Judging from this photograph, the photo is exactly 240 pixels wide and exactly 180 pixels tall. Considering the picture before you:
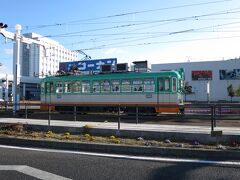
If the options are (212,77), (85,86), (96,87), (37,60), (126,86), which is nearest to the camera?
(126,86)

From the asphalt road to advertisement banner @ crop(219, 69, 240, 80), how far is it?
2957 inches

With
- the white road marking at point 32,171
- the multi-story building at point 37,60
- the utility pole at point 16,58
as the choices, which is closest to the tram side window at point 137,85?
the utility pole at point 16,58

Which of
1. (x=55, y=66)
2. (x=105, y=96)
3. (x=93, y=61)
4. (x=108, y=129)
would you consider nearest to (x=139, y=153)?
(x=108, y=129)

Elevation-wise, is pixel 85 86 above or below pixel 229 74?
below

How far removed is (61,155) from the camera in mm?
10586

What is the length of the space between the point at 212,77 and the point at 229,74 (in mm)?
3603

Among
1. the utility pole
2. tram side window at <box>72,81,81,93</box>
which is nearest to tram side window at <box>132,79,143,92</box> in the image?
tram side window at <box>72,81,81,93</box>

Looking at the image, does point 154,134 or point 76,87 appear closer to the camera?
point 154,134

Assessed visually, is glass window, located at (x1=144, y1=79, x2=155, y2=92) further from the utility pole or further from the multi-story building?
the multi-story building

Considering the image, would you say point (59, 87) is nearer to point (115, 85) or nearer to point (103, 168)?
point (115, 85)

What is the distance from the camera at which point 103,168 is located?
877 cm

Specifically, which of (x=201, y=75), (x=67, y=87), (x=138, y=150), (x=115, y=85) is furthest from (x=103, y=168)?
(x=201, y=75)

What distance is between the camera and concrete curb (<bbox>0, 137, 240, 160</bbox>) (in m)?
10.3

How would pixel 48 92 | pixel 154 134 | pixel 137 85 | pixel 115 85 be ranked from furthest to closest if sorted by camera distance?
pixel 48 92
pixel 115 85
pixel 137 85
pixel 154 134
